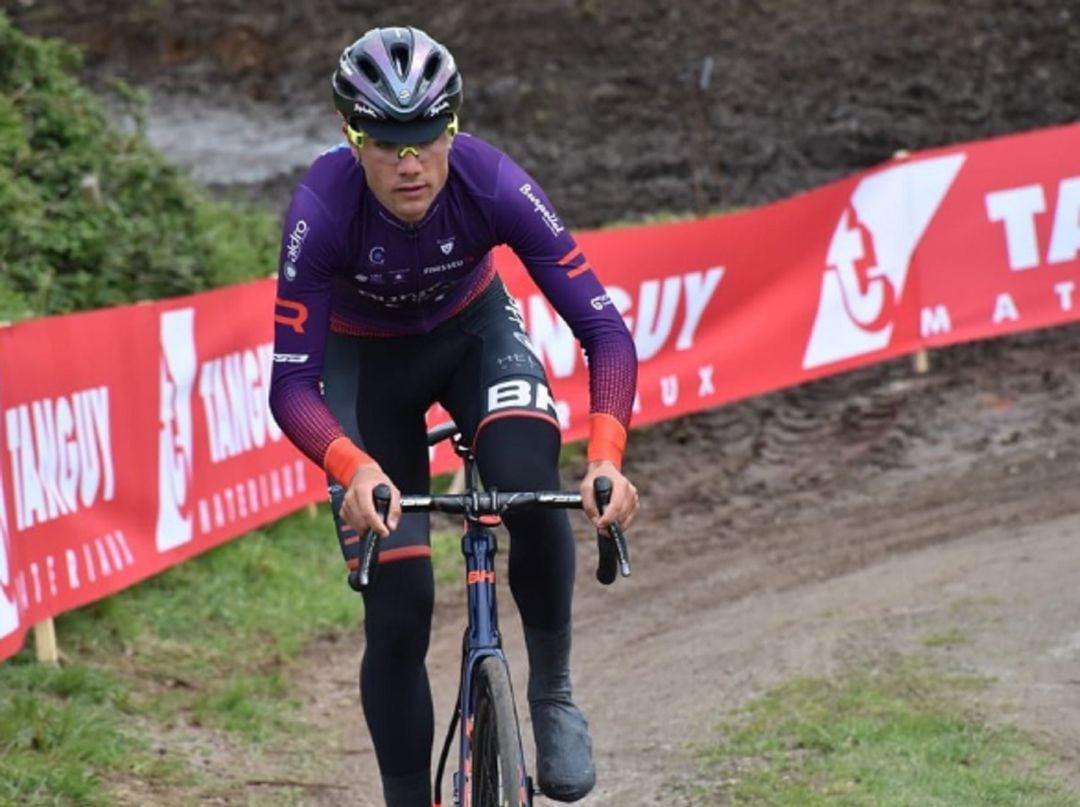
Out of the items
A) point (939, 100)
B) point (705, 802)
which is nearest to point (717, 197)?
point (939, 100)

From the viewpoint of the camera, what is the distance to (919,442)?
1253 centimetres

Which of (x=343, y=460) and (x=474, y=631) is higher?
(x=343, y=460)

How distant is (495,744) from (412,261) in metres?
1.43

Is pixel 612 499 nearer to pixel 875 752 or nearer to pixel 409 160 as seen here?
pixel 409 160

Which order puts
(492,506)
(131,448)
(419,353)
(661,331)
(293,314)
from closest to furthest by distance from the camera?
(492,506) → (293,314) → (419,353) → (131,448) → (661,331)

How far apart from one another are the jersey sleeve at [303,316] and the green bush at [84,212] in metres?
5.84

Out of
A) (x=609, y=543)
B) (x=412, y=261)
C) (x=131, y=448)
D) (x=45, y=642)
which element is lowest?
(x=45, y=642)

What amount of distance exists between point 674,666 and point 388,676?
3491 mm

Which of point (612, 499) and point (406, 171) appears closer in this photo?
point (612, 499)

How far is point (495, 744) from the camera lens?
462 cm

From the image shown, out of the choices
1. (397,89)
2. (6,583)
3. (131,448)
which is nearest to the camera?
(397,89)

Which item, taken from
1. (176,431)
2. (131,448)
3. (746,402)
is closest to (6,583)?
(131,448)

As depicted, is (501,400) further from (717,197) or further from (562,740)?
(717,197)

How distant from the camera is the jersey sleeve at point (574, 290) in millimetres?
4898
